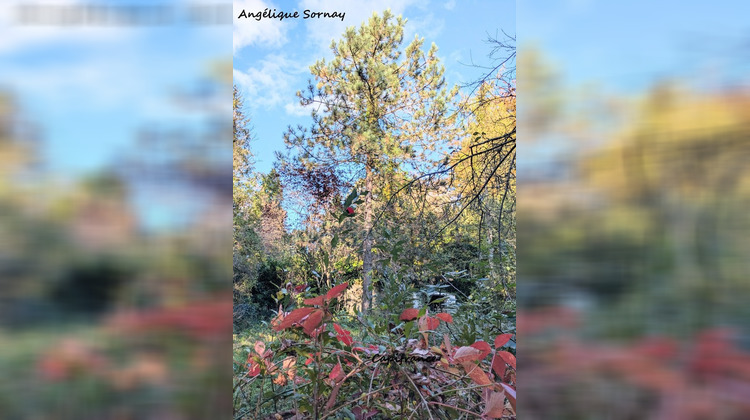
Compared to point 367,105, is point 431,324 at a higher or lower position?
lower

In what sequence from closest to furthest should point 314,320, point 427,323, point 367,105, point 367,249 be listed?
point 314,320, point 427,323, point 367,249, point 367,105

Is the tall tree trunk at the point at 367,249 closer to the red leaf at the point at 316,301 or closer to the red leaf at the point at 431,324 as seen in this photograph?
the red leaf at the point at 431,324

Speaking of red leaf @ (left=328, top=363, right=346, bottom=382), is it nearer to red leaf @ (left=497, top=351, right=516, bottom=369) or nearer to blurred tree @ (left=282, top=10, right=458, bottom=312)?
red leaf @ (left=497, top=351, right=516, bottom=369)

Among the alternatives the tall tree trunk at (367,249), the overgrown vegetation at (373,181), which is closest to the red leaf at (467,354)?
the overgrown vegetation at (373,181)

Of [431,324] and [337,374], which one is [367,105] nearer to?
[431,324]

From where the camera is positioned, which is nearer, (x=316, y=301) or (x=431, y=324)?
(x=316, y=301)

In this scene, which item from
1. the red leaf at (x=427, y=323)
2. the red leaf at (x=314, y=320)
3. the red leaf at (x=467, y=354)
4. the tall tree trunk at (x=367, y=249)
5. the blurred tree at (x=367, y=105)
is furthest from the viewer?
the blurred tree at (x=367, y=105)
